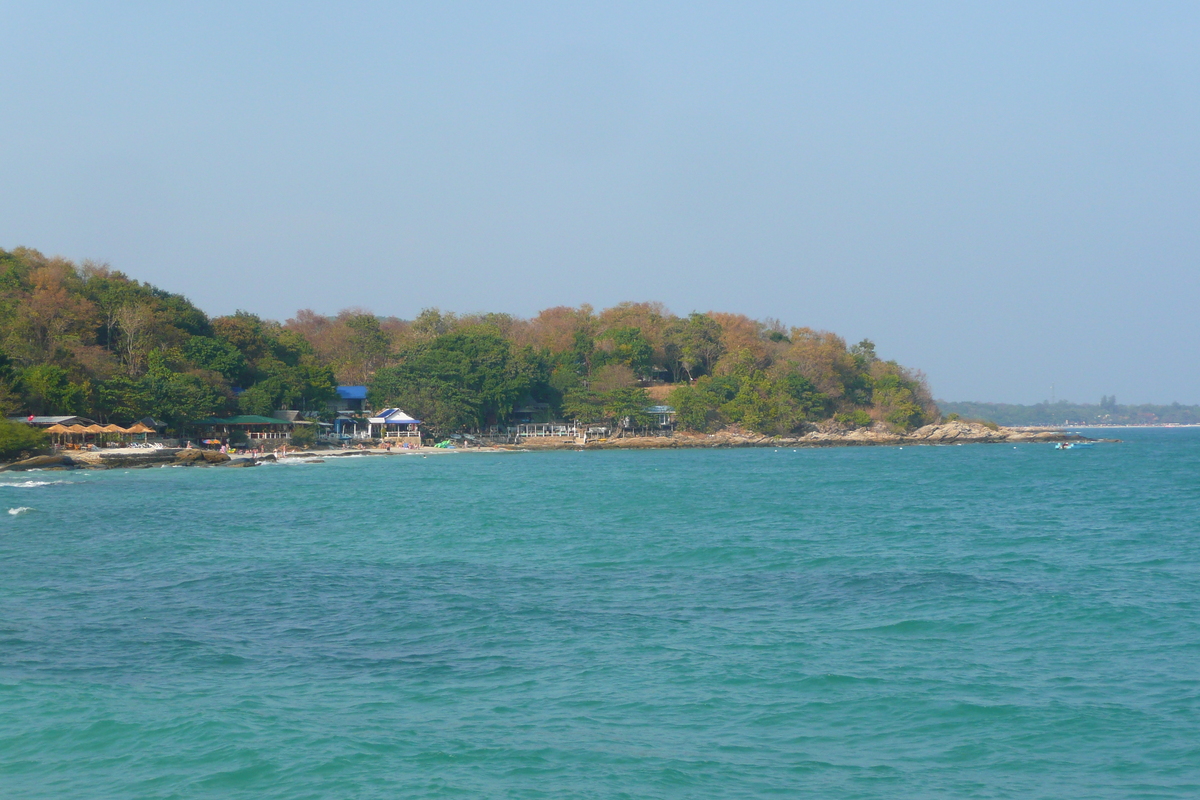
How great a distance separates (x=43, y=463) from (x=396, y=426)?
31.0 meters

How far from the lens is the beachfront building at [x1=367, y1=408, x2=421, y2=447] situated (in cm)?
7350

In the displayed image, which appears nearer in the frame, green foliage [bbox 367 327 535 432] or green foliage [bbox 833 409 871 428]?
green foliage [bbox 367 327 535 432]

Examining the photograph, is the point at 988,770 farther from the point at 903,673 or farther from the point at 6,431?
the point at 6,431

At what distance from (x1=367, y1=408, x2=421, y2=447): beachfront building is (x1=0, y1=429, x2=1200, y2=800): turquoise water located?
4903 cm

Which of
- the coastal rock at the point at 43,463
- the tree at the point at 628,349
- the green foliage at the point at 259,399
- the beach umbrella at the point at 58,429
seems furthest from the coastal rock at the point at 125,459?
the tree at the point at 628,349

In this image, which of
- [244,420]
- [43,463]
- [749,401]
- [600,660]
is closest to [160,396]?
[244,420]

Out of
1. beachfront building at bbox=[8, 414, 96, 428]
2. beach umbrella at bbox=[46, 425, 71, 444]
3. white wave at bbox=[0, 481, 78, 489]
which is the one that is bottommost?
white wave at bbox=[0, 481, 78, 489]

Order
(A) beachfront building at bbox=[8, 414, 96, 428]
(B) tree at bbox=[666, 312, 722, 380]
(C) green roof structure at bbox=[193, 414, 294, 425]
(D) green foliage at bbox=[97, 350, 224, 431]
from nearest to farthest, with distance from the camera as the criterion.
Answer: (A) beachfront building at bbox=[8, 414, 96, 428], (D) green foliage at bbox=[97, 350, 224, 431], (C) green roof structure at bbox=[193, 414, 294, 425], (B) tree at bbox=[666, 312, 722, 380]

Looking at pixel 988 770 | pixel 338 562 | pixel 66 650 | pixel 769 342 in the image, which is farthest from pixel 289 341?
pixel 988 770

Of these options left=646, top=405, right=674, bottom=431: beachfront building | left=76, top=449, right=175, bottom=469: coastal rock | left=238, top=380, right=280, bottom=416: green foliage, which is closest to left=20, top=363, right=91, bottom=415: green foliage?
left=76, top=449, right=175, bottom=469: coastal rock

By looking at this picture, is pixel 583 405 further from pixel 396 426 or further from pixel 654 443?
pixel 396 426

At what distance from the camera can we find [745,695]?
9.51 metres

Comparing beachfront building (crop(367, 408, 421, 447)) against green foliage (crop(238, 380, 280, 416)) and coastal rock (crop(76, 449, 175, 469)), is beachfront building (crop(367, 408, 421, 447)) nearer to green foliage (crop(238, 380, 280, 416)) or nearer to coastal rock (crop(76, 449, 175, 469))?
green foliage (crop(238, 380, 280, 416))

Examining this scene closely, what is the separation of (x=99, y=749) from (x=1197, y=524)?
25191 mm
